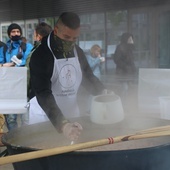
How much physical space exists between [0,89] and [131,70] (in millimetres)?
1582

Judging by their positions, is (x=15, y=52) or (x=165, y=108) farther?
(x=15, y=52)

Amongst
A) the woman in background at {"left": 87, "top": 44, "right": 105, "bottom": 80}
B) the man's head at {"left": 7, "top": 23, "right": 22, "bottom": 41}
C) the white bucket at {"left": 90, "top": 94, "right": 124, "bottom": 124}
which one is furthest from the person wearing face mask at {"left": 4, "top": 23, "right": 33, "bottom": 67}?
the white bucket at {"left": 90, "top": 94, "right": 124, "bottom": 124}

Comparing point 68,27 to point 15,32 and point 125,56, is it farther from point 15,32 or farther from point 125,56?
point 125,56

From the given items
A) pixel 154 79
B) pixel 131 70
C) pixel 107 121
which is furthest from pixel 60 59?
pixel 131 70

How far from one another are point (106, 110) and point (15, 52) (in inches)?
93.9

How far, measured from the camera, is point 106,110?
1.95 meters

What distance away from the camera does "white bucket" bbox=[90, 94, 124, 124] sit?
1957mm

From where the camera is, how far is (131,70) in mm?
4164

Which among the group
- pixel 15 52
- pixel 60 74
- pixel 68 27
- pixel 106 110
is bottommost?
pixel 106 110

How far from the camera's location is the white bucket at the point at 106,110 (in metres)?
1.96

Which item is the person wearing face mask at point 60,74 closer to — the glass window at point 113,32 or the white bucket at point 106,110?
the white bucket at point 106,110

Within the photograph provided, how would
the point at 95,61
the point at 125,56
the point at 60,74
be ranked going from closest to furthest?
the point at 60,74 → the point at 125,56 → the point at 95,61

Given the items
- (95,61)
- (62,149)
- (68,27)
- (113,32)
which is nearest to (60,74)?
(68,27)

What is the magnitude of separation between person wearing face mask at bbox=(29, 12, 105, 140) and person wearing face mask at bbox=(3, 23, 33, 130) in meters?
1.52
